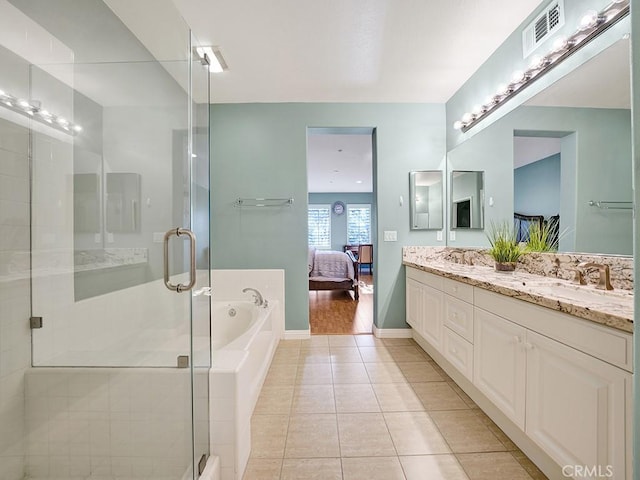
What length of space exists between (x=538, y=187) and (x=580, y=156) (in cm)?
29

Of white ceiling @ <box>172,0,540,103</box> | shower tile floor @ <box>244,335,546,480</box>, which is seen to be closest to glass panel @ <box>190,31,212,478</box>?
shower tile floor @ <box>244,335,546,480</box>

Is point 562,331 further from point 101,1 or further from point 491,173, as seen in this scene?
point 101,1

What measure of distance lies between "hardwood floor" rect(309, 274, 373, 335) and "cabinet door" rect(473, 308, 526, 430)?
1567 millimetres

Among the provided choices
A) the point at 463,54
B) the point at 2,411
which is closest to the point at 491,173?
the point at 463,54

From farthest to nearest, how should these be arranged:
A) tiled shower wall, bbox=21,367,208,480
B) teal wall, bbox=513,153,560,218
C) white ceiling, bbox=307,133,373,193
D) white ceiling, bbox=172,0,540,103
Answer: white ceiling, bbox=307,133,373,193
white ceiling, bbox=172,0,540,103
teal wall, bbox=513,153,560,218
tiled shower wall, bbox=21,367,208,480

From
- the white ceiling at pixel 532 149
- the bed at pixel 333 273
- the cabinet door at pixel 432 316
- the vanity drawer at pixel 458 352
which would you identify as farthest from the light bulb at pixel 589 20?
the bed at pixel 333 273

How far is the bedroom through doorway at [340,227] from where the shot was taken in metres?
3.32

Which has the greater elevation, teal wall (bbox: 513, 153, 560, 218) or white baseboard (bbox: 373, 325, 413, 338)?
teal wall (bbox: 513, 153, 560, 218)

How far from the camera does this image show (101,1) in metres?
1.54

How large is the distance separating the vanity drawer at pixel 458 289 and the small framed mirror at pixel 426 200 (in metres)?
1.01

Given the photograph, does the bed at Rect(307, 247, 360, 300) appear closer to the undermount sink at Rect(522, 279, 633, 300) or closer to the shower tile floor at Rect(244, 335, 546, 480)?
the shower tile floor at Rect(244, 335, 546, 480)

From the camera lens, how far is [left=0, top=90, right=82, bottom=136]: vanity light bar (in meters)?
0.95

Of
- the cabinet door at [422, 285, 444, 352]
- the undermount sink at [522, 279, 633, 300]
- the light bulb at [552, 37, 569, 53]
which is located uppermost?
the light bulb at [552, 37, 569, 53]
